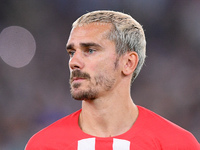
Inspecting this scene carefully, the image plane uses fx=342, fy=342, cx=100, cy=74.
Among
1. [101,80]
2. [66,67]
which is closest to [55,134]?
[101,80]

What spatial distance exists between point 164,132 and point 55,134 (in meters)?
0.70

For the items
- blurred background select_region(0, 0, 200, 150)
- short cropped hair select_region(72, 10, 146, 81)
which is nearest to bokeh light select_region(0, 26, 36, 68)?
blurred background select_region(0, 0, 200, 150)

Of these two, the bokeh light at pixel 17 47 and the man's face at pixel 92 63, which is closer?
the man's face at pixel 92 63

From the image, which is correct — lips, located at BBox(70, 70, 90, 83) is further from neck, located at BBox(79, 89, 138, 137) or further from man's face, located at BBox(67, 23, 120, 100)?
neck, located at BBox(79, 89, 138, 137)

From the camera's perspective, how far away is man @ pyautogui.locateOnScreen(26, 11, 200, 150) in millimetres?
2092

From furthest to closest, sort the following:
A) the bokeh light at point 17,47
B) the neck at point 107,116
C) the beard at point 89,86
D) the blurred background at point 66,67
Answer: the bokeh light at point 17,47 → the blurred background at point 66,67 → the neck at point 107,116 → the beard at point 89,86

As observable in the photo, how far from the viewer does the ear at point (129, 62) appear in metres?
2.22

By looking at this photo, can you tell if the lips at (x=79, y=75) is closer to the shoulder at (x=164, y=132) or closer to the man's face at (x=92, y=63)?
the man's face at (x=92, y=63)

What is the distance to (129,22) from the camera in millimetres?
2289

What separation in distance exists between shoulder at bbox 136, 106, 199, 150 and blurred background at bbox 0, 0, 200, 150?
318 cm

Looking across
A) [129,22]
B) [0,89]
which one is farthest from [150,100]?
[129,22]

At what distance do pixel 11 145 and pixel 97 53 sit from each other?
382cm

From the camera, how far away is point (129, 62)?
7.41 ft

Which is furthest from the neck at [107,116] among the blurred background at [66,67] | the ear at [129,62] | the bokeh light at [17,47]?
the bokeh light at [17,47]
